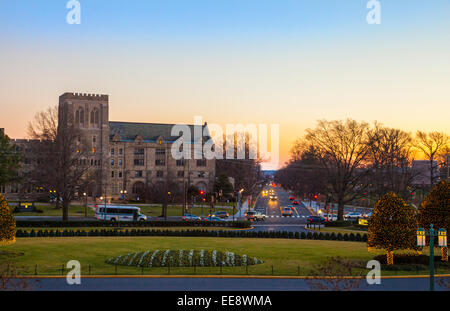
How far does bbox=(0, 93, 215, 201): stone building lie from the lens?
112188 mm

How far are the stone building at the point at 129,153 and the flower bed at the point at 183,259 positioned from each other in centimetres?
7562

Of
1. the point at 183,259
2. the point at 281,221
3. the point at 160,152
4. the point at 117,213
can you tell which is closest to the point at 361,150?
the point at 281,221

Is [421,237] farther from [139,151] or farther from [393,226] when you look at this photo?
[139,151]

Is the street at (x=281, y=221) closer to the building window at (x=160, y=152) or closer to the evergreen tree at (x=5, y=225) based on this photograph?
the evergreen tree at (x=5, y=225)

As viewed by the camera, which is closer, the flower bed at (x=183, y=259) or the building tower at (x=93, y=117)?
the flower bed at (x=183, y=259)

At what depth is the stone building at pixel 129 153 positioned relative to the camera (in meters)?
112

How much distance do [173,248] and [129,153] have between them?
84990mm

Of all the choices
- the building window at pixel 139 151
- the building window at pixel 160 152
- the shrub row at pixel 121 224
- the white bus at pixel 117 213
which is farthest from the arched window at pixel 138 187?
the shrub row at pixel 121 224

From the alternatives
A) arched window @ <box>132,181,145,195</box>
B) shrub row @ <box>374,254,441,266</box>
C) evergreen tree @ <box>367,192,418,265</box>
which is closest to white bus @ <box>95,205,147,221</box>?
shrub row @ <box>374,254,441,266</box>

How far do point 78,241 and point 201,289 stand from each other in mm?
21634

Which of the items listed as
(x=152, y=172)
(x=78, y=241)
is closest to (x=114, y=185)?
(x=152, y=172)

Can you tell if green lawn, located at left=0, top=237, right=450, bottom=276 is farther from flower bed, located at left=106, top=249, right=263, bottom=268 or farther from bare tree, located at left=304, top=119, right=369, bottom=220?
bare tree, located at left=304, top=119, right=369, bottom=220

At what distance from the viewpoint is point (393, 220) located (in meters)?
30.5
